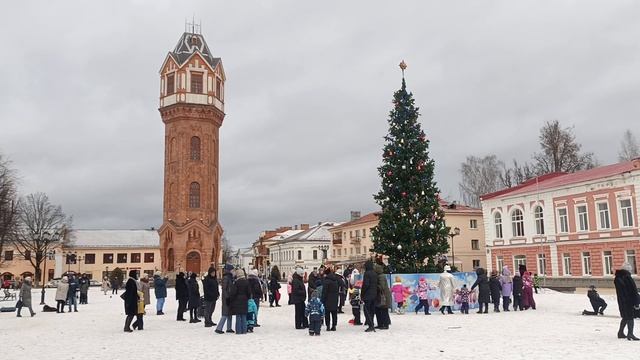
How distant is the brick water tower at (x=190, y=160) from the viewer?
198ft

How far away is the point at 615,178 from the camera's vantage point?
35188mm

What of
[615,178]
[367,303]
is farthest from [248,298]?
[615,178]

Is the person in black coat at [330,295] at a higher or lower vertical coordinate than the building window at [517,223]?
lower

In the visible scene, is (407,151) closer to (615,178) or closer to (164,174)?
(615,178)

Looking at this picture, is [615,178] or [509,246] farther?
[509,246]

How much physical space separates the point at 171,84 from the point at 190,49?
5220 millimetres

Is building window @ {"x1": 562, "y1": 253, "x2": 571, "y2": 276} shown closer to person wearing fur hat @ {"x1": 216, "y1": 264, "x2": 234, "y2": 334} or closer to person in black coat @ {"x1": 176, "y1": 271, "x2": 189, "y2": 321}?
person in black coat @ {"x1": 176, "y1": 271, "x2": 189, "y2": 321}

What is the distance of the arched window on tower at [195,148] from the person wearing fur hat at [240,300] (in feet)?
165

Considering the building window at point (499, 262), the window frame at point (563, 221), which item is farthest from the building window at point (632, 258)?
the building window at point (499, 262)

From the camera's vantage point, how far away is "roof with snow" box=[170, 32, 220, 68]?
2557 inches

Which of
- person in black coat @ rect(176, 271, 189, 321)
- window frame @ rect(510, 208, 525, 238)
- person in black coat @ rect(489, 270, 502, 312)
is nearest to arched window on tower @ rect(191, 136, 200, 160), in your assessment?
window frame @ rect(510, 208, 525, 238)

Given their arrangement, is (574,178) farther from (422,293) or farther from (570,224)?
(422,293)

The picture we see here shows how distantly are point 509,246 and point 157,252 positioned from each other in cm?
6423

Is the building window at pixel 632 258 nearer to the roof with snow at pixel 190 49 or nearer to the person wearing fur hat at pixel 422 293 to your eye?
the person wearing fur hat at pixel 422 293
